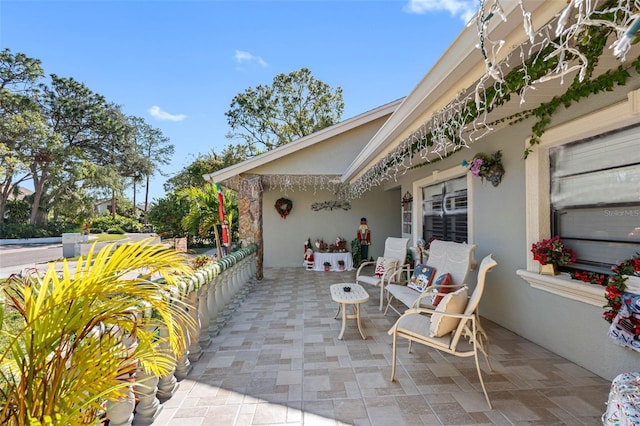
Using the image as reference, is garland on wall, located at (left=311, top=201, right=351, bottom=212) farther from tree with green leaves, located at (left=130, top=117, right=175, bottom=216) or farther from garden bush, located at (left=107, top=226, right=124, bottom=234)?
tree with green leaves, located at (left=130, top=117, right=175, bottom=216)

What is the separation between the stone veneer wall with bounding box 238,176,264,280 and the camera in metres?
7.20

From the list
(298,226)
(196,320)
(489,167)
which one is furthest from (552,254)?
(298,226)

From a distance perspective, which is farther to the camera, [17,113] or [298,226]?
[17,113]

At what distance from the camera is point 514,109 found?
10.5 feet

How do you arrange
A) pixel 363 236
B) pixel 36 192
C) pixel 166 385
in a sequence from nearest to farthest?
pixel 166 385 → pixel 363 236 → pixel 36 192

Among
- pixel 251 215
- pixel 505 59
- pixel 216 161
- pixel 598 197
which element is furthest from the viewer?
pixel 216 161

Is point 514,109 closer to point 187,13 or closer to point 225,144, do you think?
point 187,13

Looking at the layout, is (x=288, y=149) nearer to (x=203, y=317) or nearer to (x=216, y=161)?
(x=203, y=317)

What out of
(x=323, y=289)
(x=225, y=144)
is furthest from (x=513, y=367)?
(x=225, y=144)

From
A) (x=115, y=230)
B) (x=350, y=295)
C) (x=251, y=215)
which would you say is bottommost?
(x=350, y=295)

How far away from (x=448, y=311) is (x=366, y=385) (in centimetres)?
96

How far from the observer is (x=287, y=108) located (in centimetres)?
1877

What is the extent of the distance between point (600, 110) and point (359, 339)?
3.26 metres

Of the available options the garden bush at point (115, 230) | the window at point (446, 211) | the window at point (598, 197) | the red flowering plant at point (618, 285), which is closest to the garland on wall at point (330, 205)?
the window at point (446, 211)
